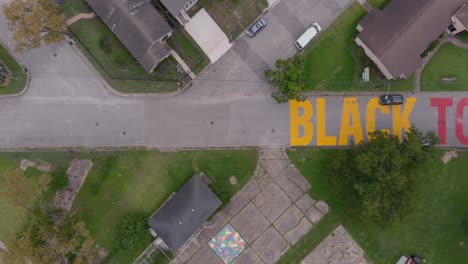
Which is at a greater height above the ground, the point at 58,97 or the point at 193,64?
the point at 58,97

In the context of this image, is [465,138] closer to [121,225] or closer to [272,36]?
[272,36]

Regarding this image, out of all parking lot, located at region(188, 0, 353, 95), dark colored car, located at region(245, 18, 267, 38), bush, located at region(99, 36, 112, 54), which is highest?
bush, located at region(99, 36, 112, 54)

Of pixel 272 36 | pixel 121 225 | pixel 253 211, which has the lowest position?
pixel 253 211

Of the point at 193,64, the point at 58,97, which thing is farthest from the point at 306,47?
the point at 58,97

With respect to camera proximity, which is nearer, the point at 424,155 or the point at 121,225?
the point at 424,155

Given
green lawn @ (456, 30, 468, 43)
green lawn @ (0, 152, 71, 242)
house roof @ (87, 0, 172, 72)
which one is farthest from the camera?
green lawn @ (456, 30, 468, 43)

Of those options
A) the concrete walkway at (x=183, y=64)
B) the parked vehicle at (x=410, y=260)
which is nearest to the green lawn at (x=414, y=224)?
the parked vehicle at (x=410, y=260)

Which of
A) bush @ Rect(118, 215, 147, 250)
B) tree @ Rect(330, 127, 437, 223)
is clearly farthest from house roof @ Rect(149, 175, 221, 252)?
tree @ Rect(330, 127, 437, 223)

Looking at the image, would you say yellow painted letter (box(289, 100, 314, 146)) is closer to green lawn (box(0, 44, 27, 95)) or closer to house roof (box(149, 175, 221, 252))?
house roof (box(149, 175, 221, 252))
